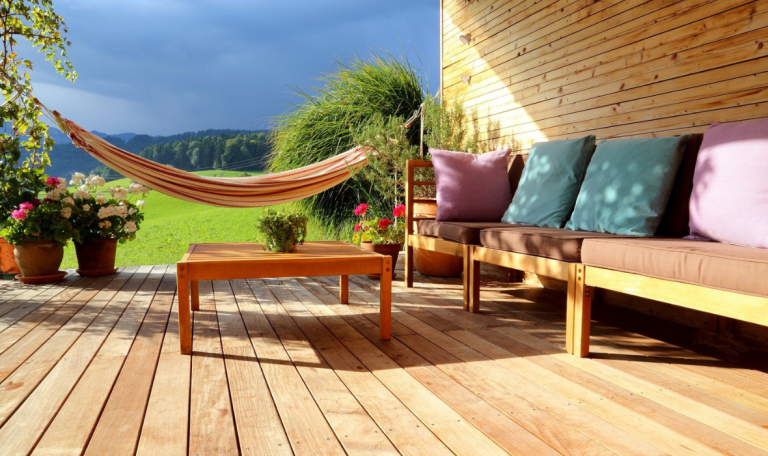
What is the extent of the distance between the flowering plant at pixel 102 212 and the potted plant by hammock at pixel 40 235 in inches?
4.0

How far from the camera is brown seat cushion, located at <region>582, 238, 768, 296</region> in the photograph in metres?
1.44

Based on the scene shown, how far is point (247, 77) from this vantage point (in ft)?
283

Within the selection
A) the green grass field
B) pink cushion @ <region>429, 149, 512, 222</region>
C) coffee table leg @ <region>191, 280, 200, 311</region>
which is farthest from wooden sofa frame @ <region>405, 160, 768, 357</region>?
the green grass field

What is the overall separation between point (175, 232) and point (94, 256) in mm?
9899

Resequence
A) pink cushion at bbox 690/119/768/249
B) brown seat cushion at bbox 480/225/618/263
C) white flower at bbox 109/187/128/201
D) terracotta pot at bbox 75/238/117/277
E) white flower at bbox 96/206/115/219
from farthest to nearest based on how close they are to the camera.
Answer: white flower at bbox 109/187/128/201 < terracotta pot at bbox 75/238/117/277 < white flower at bbox 96/206/115/219 < brown seat cushion at bbox 480/225/618/263 < pink cushion at bbox 690/119/768/249

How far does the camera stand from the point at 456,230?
9.45 ft

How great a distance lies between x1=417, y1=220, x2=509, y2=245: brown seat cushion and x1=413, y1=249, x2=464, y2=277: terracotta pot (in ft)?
1.95

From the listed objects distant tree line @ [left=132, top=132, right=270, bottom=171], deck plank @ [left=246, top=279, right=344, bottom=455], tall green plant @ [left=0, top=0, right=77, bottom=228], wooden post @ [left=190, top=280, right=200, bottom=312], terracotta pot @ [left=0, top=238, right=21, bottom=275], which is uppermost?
distant tree line @ [left=132, top=132, right=270, bottom=171]

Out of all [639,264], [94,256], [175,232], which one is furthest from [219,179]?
[175,232]

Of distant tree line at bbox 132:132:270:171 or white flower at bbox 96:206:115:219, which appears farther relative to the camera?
distant tree line at bbox 132:132:270:171

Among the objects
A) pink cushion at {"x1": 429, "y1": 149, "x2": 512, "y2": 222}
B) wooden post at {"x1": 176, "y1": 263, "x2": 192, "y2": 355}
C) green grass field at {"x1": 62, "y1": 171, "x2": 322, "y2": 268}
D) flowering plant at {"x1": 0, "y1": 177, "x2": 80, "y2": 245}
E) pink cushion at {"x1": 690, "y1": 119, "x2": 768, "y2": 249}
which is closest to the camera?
pink cushion at {"x1": 690, "y1": 119, "x2": 768, "y2": 249}

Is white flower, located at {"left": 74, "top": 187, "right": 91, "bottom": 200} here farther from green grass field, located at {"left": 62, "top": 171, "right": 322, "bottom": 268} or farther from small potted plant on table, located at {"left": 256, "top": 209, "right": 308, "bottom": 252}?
green grass field, located at {"left": 62, "top": 171, "right": 322, "bottom": 268}

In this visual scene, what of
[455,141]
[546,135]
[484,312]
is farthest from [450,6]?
[484,312]

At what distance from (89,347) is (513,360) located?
5.44ft
